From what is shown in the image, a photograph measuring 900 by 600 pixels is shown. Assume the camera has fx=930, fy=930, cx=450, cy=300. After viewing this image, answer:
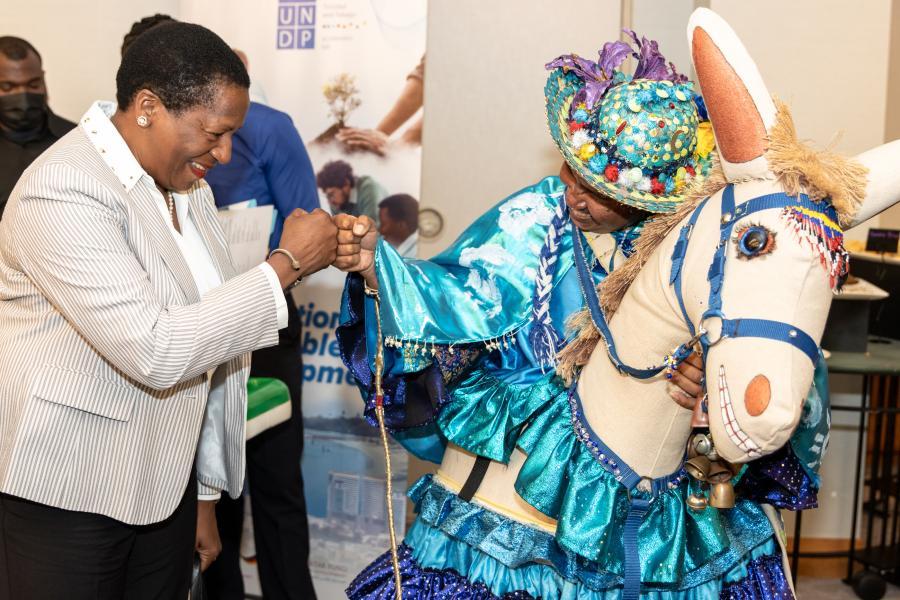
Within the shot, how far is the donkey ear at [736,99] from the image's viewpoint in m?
1.38

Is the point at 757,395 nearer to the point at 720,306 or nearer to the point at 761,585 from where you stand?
the point at 720,306

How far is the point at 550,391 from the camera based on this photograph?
1758 millimetres

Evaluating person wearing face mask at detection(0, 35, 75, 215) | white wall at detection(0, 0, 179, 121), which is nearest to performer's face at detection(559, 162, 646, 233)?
person wearing face mask at detection(0, 35, 75, 215)

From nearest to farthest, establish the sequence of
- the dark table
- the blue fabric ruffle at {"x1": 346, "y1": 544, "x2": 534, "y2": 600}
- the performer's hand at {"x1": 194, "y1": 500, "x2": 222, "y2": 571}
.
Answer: the blue fabric ruffle at {"x1": 346, "y1": 544, "x2": 534, "y2": 600}
the performer's hand at {"x1": 194, "y1": 500, "x2": 222, "y2": 571}
the dark table

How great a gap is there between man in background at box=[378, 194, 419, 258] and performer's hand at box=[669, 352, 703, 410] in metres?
2.16

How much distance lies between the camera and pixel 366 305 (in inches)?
74.3

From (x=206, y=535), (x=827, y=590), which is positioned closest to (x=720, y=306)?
(x=206, y=535)

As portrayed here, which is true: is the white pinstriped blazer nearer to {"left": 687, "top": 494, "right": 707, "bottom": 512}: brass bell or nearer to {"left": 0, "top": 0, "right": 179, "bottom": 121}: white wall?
{"left": 687, "top": 494, "right": 707, "bottom": 512}: brass bell

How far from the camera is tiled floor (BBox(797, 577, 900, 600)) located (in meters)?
3.90

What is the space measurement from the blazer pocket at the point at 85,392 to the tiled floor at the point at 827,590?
3.13m

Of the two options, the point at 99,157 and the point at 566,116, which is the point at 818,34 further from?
the point at 99,157

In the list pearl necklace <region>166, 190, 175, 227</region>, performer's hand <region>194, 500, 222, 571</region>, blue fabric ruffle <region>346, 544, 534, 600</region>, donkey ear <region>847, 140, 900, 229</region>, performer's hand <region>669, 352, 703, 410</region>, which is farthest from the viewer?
performer's hand <region>194, 500, 222, 571</region>

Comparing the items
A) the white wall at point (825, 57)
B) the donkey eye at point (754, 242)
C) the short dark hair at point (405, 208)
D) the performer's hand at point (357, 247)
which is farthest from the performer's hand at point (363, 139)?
the donkey eye at point (754, 242)

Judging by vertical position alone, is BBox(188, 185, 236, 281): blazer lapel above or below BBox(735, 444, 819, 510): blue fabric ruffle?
above
